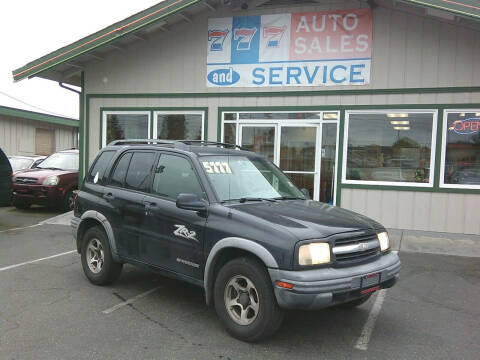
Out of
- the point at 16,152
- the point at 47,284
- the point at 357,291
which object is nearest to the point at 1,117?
the point at 16,152

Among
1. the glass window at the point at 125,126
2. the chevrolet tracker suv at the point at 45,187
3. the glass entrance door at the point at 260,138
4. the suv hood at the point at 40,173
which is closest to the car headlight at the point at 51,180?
the chevrolet tracker suv at the point at 45,187

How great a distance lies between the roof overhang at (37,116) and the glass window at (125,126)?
37.7 ft

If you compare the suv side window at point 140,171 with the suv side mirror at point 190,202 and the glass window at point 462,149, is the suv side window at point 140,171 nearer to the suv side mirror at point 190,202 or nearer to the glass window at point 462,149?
the suv side mirror at point 190,202

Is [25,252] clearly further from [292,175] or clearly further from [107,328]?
[292,175]

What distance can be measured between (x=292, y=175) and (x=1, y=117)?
17131mm

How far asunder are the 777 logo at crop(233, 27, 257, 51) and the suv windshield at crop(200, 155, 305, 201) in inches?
234

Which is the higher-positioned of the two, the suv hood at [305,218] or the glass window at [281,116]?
the glass window at [281,116]

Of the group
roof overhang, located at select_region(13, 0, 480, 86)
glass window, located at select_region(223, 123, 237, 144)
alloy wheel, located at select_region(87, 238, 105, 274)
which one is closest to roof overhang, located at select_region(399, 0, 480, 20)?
roof overhang, located at select_region(13, 0, 480, 86)

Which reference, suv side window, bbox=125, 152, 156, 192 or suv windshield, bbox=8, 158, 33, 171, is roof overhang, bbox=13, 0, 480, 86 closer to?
suv windshield, bbox=8, 158, 33, 171

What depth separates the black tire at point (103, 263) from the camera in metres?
5.46

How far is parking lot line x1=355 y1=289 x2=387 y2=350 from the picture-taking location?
403 centimetres

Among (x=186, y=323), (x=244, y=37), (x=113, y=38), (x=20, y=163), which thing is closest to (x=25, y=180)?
(x=20, y=163)

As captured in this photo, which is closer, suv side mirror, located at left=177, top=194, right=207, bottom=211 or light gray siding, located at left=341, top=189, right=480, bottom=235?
suv side mirror, located at left=177, top=194, right=207, bottom=211

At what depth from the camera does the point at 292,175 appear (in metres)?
10.5
